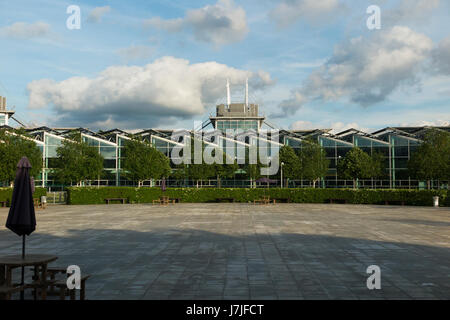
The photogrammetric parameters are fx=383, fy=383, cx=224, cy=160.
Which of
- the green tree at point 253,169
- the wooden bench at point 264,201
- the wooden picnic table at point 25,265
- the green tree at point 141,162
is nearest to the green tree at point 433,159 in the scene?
the wooden bench at point 264,201

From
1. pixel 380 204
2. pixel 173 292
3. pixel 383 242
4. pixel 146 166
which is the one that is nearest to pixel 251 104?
pixel 146 166

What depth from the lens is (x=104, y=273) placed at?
8781 mm

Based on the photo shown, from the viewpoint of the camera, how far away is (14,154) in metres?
33.3

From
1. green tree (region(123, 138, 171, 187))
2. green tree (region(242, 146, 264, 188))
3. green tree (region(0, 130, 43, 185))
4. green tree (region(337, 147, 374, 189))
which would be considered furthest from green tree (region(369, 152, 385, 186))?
green tree (region(0, 130, 43, 185))

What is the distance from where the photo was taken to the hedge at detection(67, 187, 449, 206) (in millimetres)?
32650

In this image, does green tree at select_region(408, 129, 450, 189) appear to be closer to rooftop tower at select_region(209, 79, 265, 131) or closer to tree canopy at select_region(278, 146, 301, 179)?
tree canopy at select_region(278, 146, 301, 179)

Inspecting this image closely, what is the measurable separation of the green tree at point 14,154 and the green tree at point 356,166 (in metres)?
31.7

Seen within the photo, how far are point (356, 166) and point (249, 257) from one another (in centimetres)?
3479

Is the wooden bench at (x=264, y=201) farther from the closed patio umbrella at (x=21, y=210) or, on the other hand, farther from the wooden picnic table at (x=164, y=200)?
the closed patio umbrella at (x=21, y=210)

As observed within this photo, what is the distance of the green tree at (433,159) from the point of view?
3638cm

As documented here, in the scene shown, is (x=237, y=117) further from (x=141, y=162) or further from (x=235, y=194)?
(x=235, y=194)
